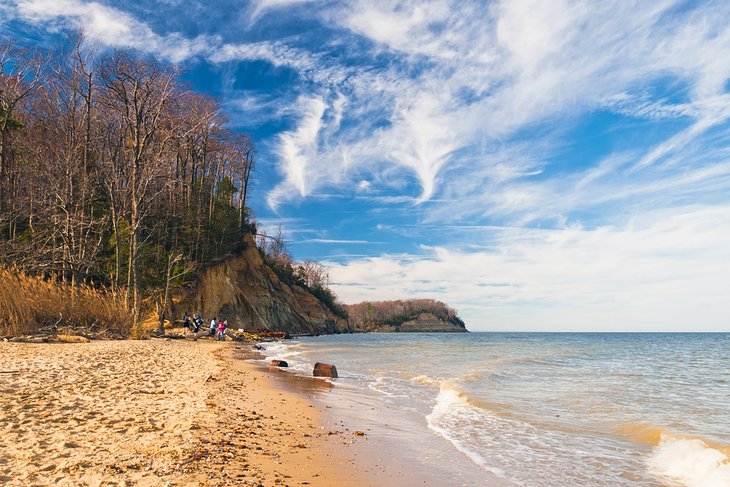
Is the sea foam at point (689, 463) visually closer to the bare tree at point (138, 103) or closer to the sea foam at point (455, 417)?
the sea foam at point (455, 417)

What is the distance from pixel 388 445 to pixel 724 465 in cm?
527

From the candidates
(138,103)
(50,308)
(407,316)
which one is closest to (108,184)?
(138,103)

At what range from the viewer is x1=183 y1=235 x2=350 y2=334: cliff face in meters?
44.2

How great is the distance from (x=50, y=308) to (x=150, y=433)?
590 inches

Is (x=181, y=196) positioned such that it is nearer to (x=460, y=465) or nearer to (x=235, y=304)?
(x=235, y=304)

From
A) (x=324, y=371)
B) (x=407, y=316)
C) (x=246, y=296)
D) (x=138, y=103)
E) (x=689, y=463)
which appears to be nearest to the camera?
(x=689, y=463)

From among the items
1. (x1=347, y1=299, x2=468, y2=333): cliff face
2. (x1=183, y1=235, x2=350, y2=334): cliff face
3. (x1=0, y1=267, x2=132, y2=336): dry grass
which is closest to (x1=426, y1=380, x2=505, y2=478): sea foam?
(x1=0, y1=267, x2=132, y2=336): dry grass

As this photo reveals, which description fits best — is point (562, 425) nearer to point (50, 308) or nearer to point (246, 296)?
point (50, 308)

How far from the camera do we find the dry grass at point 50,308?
1505cm

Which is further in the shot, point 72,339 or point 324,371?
point 72,339

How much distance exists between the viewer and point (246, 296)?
162ft

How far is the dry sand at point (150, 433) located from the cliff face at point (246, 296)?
35.0 metres

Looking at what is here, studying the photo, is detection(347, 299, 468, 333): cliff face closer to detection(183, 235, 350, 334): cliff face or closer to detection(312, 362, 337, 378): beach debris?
detection(183, 235, 350, 334): cliff face

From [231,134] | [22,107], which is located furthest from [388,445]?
[231,134]
